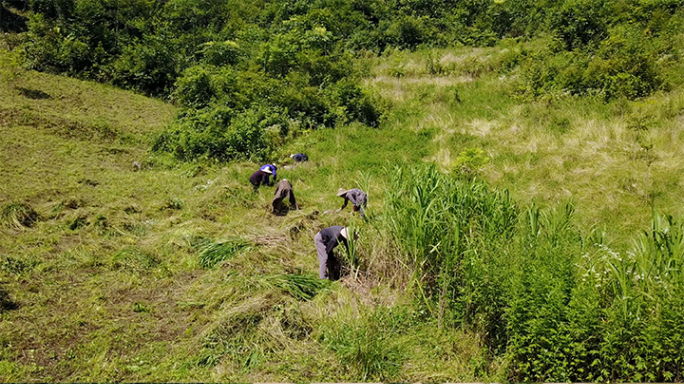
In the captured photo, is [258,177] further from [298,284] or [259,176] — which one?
[298,284]

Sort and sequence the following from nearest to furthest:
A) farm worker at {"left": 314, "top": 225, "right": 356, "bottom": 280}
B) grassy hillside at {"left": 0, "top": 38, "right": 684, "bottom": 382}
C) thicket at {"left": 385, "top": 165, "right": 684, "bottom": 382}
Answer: thicket at {"left": 385, "top": 165, "right": 684, "bottom": 382} → grassy hillside at {"left": 0, "top": 38, "right": 684, "bottom": 382} → farm worker at {"left": 314, "top": 225, "right": 356, "bottom": 280}

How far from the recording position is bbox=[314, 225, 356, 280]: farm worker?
19.7 feet

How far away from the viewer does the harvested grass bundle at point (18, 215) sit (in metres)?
7.43

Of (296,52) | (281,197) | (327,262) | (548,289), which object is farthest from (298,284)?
(296,52)

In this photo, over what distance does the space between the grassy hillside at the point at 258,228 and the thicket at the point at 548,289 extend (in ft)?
1.02

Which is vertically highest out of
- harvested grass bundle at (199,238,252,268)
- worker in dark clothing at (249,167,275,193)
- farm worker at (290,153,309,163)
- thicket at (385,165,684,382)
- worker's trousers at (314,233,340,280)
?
thicket at (385,165,684,382)

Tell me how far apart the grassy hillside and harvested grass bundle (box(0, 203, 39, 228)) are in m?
0.03

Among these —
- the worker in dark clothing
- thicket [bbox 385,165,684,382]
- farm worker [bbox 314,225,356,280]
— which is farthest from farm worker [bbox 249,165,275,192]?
thicket [bbox 385,165,684,382]

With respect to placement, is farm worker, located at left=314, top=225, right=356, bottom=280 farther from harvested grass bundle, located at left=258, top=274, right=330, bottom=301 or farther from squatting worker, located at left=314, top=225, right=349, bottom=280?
harvested grass bundle, located at left=258, top=274, right=330, bottom=301

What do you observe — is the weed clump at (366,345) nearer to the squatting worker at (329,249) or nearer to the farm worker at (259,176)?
the squatting worker at (329,249)

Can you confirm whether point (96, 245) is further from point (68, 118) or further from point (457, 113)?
point (457, 113)

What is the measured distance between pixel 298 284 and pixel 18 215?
5.36 metres

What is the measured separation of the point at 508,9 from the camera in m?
26.5

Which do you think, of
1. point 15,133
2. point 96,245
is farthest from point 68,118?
point 96,245
